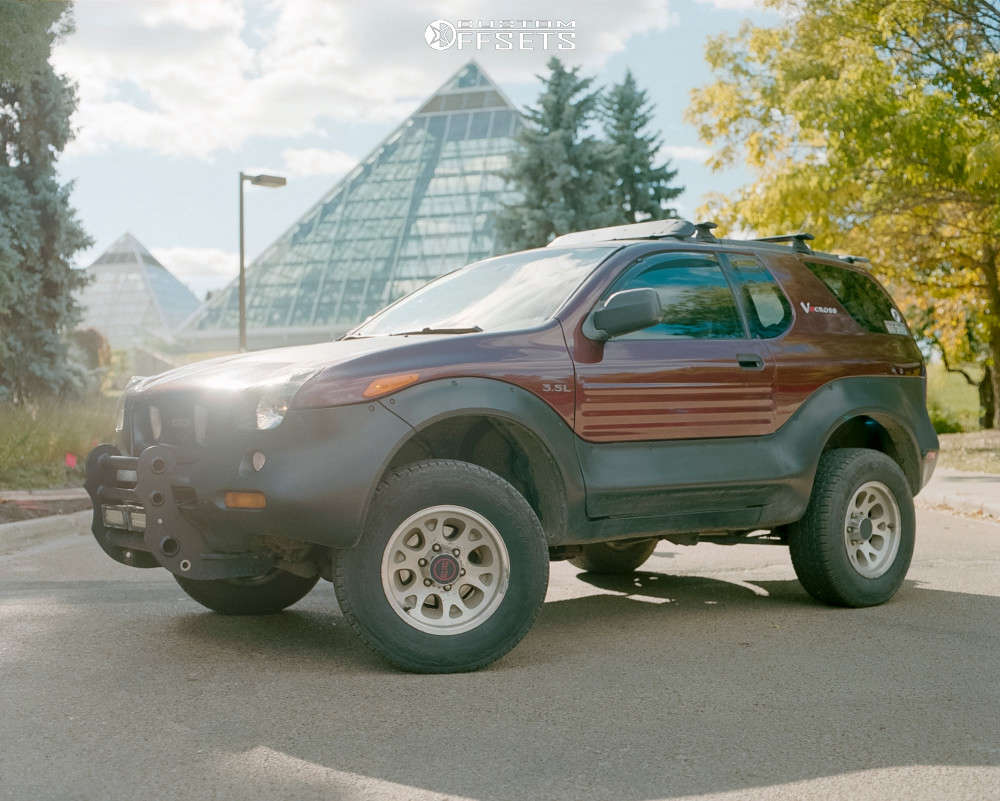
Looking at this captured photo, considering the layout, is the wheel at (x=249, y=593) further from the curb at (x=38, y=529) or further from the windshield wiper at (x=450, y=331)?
the curb at (x=38, y=529)

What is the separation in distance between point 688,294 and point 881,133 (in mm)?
12431

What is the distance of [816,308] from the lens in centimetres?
698

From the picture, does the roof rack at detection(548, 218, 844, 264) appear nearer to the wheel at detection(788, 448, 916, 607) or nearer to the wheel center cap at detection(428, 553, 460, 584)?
the wheel at detection(788, 448, 916, 607)

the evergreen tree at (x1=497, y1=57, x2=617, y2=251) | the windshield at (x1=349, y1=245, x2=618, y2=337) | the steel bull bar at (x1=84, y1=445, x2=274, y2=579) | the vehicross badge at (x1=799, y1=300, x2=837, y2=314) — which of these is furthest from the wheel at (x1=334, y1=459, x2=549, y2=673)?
the evergreen tree at (x1=497, y1=57, x2=617, y2=251)

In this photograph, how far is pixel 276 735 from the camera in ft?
14.2

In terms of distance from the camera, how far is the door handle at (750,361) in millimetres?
6391

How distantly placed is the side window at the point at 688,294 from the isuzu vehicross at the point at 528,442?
0.04 ft

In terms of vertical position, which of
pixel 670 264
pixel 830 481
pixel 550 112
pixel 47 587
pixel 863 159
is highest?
pixel 550 112

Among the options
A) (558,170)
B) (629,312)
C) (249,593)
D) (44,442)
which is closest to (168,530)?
(249,593)

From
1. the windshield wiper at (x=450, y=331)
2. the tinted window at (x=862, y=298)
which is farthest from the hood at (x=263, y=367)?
the tinted window at (x=862, y=298)

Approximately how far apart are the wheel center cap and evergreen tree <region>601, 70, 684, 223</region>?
4055cm

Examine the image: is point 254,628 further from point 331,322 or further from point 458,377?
point 331,322

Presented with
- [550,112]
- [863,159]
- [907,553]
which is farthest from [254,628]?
[550,112]

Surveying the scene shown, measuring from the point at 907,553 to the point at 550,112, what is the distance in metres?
36.9
